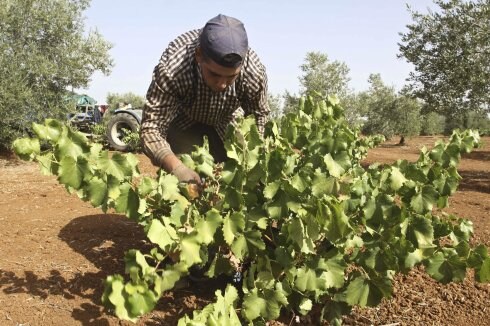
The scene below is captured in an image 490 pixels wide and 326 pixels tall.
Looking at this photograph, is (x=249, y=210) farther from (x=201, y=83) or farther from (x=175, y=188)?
(x=201, y=83)

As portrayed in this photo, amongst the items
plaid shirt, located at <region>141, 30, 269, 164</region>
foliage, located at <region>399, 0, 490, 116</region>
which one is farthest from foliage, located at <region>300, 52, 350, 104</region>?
plaid shirt, located at <region>141, 30, 269, 164</region>

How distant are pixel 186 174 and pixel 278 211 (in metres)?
0.57

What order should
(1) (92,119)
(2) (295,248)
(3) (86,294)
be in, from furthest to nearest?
1. (1) (92,119)
2. (3) (86,294)
3. (2) (295,248)

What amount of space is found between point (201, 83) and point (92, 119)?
39.8 feet

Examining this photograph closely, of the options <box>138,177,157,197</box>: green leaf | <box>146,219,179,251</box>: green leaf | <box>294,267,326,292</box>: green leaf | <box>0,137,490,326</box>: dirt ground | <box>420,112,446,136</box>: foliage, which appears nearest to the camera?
<box>146,219,179,251</box>: green leaf

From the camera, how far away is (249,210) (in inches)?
79.4

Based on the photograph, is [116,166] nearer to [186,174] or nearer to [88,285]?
[186,174]

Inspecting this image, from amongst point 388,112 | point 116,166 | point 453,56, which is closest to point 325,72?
point 388,112

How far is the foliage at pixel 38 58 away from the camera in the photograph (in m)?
9.67

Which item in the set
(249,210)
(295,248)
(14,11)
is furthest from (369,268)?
(14,11)

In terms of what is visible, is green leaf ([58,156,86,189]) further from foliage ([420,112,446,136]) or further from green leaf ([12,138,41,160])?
foliage ([420,112,446,136])

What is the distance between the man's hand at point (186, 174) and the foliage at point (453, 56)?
9414 mm

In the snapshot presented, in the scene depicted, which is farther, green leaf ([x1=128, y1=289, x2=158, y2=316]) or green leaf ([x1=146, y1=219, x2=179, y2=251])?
green leaf ([x1=146, y1=219, x2=179, y2=251])

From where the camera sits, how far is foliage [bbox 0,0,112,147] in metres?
9.67
